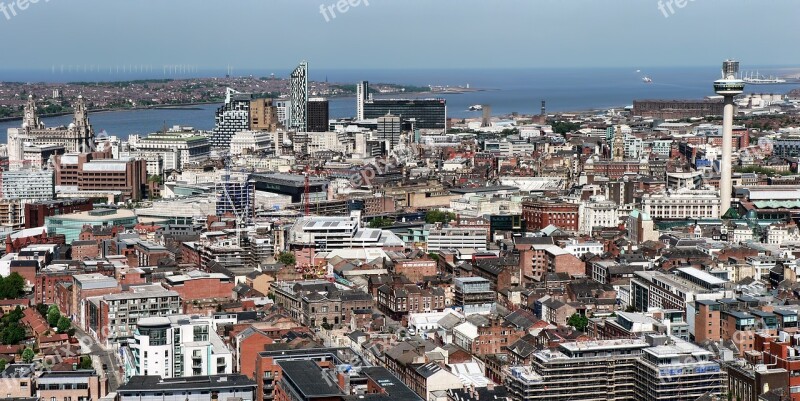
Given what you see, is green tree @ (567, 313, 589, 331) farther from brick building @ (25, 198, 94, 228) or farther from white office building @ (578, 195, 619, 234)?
brick building @ (25, 198, 94, 228)

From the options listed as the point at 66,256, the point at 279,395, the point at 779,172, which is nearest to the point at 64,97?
the point at 779,172

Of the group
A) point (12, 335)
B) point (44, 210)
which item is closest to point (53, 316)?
point (12, 335)

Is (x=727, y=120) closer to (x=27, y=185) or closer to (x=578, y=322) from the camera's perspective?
(x=578, y=322)

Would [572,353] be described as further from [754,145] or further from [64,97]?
[64,97]

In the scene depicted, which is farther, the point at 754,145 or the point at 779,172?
the point at 754,145

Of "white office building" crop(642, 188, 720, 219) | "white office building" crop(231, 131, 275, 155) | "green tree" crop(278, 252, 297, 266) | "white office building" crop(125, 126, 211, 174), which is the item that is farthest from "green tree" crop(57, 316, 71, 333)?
"white office building" crop(231, 131, 275, 155)

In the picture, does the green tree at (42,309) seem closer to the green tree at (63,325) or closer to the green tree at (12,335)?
the green tree at (63,325)
